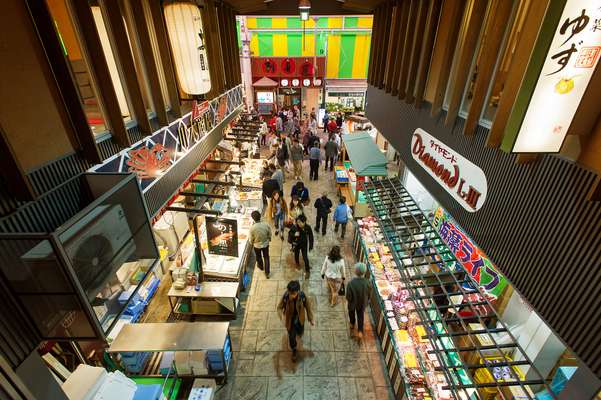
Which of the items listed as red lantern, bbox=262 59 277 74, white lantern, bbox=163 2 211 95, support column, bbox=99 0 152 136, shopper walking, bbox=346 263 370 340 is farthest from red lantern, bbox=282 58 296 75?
shopper walking, bbox=346 263 370 340

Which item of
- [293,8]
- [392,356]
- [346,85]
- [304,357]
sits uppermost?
[293,8]

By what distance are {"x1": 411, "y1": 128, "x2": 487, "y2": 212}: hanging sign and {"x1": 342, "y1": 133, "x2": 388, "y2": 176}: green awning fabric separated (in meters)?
2.76

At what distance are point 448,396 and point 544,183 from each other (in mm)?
3629

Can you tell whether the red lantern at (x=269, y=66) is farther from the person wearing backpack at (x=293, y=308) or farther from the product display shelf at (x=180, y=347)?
the product display shelf at (x=180, y=347)

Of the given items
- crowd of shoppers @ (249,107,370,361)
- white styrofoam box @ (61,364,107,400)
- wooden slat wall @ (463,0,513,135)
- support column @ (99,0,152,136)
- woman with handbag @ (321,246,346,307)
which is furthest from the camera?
woman with handbag @ (321,246,346,307)

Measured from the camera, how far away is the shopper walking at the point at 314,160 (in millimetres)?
13156

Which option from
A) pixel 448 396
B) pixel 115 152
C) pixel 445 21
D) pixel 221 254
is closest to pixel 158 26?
pixel 115 152

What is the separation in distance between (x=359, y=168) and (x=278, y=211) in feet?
9.95

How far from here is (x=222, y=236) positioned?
714 centimetres

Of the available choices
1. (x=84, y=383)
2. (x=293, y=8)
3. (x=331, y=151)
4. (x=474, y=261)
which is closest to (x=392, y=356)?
(x=474, y=261)

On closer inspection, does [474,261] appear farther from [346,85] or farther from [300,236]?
[346,85]

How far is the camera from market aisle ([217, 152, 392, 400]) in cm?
573

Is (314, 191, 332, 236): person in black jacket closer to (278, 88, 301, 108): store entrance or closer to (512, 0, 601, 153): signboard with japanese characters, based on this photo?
(512, 0, 601, 153): signboard with japanese characters

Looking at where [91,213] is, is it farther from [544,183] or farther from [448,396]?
[448,396]
